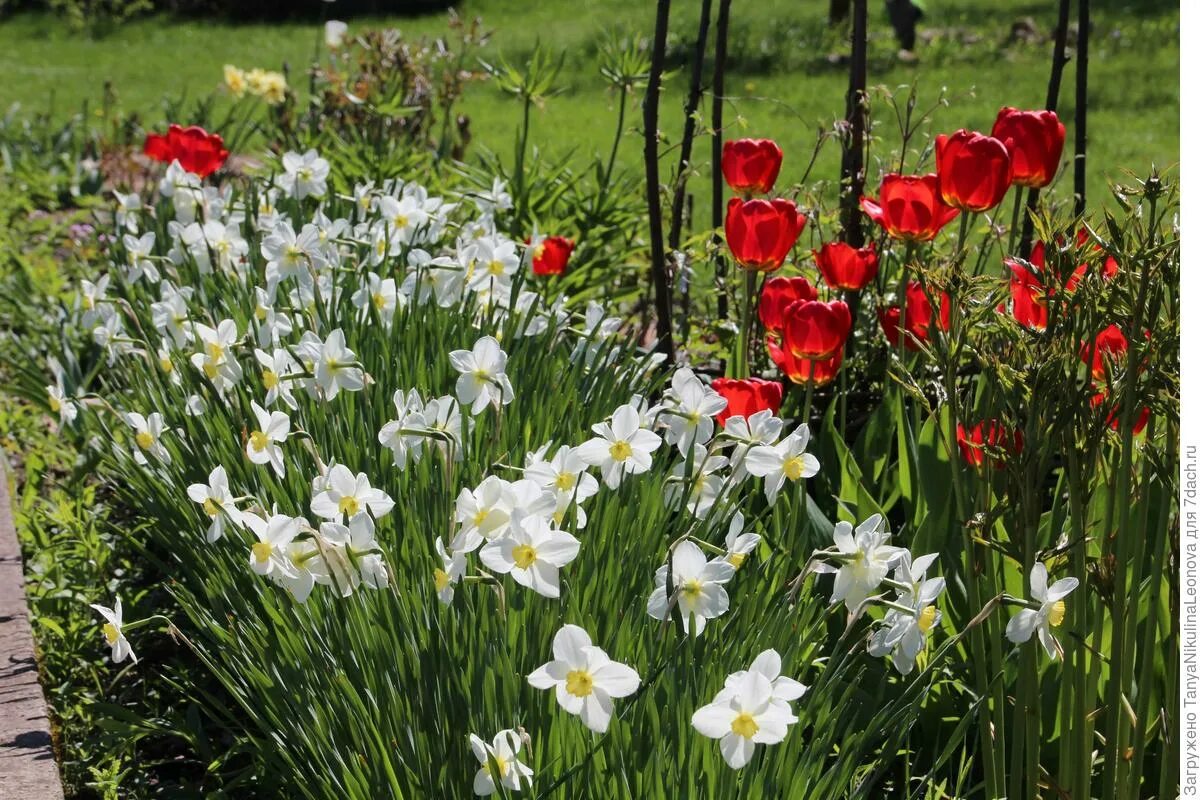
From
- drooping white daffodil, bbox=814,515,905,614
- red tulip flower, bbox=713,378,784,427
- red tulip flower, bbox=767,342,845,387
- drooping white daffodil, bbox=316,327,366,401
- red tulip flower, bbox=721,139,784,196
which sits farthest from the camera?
red tulip flower, bbox=721,139,784,196

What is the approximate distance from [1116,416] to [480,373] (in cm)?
87

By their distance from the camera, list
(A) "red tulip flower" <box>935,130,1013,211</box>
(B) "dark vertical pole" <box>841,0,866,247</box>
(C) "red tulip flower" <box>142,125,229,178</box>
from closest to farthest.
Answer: (A) "red tulip flower" <box>935,130,1013,211</box>, (B) "dark vertical pole" <box>841,0,866,247</box>, (C) "red tulip flower" <box>142,125,229,178</box>

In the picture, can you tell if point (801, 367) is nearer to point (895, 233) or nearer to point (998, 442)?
point (895, 233)

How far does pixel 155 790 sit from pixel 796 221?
150cm

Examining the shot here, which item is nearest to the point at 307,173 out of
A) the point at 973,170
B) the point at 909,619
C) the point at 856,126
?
the point at 856,126

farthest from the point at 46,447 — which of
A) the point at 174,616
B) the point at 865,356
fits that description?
the point at 865,356

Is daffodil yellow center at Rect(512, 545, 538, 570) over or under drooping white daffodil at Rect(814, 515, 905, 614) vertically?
over

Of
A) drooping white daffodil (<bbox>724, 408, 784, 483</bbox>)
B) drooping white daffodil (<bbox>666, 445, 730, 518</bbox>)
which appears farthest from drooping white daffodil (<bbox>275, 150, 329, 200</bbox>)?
drooping white daffodil (<bbox>724, 408, 784, 483</bbox>)

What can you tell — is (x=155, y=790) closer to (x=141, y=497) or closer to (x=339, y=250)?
(x=141, y=497)

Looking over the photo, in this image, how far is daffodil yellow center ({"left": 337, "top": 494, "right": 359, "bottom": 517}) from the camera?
5.33ft

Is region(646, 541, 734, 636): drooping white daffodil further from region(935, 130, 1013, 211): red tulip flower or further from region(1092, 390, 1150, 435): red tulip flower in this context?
region(935, 130, 1013, 211): red tulip flower

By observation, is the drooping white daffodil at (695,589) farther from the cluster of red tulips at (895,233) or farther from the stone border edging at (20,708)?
the stone border edging at (20,708)

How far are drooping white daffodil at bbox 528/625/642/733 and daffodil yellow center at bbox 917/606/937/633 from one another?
15.1 inches

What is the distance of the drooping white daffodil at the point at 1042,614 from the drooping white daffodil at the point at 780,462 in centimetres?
35
